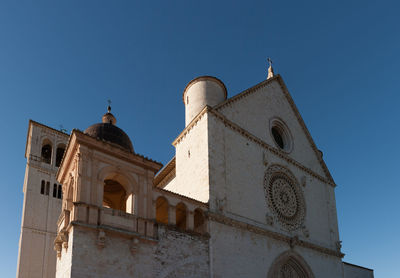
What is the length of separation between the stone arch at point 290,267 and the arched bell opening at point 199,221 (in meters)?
4.17

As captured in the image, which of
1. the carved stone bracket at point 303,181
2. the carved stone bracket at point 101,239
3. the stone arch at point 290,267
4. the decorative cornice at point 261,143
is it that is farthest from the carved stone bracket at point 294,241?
the carved stone bracket at point 101,239

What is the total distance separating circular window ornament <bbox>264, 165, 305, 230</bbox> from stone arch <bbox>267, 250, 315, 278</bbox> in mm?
1479

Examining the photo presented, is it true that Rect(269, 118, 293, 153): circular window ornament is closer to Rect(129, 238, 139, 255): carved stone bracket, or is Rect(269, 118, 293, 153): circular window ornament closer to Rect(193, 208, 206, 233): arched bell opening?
Rect(193, 208, 206, 233): arched bell opening

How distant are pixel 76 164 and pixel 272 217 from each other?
32.7 feet

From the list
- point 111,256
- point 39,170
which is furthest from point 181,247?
point 39,170

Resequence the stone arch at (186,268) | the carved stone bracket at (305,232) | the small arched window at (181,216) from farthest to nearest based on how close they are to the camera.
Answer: the carved stone bracket at (305,232) → the small arched window at (181,216) → the stone arch at (186,268)

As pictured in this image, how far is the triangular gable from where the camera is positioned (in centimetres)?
1948

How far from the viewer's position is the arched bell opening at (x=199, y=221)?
15320 mm

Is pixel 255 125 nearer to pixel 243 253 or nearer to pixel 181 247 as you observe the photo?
pixel 243 253

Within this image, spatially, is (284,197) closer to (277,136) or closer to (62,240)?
(277,136)

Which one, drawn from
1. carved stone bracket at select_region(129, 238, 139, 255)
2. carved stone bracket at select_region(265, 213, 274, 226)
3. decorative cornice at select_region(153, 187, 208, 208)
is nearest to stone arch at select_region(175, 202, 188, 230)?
decorative cornice at select_region(153, 187, 208, 208)

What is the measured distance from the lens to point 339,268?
872 inches

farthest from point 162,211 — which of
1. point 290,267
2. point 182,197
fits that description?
point 290,267

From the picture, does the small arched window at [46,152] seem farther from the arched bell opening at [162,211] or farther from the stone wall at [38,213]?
the arched bell opening at [162,211]
